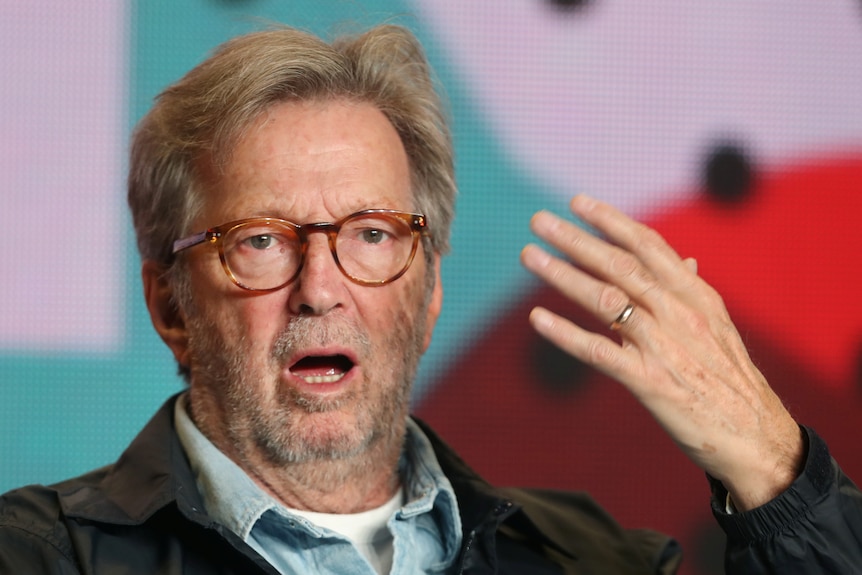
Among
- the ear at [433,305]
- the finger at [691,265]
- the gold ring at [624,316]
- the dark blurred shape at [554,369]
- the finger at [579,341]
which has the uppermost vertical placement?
the finger at [691,265]

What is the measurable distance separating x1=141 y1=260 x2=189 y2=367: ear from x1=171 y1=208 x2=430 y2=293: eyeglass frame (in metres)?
0.11

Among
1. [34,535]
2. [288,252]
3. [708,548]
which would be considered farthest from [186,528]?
[708,548]

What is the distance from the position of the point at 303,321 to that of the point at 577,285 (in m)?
0.44

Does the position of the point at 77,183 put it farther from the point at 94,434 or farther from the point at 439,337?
the point at 439,337

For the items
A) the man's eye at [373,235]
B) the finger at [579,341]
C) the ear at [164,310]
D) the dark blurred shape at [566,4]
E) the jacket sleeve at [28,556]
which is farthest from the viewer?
the dark blurred shape at [566,4]

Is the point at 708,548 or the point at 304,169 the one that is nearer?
the point at 304,169

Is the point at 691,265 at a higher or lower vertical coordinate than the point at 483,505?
higher

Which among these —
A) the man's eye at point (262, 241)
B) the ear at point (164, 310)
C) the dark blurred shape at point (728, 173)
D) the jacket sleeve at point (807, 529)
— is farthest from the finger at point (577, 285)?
the dark blurred shape at point (728, 173)

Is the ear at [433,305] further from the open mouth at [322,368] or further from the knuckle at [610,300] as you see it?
the knuckle at [610,300]

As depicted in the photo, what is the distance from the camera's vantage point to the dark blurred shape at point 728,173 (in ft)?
9.16

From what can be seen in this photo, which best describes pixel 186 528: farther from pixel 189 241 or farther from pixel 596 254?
pixel 596 254

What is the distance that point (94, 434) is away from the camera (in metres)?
2.59

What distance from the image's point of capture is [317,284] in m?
1.71

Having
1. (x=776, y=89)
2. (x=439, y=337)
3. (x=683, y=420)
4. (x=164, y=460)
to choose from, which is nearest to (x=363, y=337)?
(x=164, y=460)
